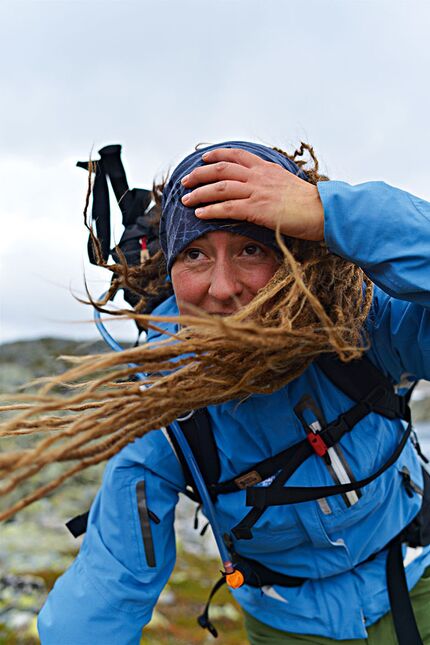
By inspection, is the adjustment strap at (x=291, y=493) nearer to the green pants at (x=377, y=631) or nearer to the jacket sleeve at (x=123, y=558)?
the jacket sleeve at (x=123, y=558)

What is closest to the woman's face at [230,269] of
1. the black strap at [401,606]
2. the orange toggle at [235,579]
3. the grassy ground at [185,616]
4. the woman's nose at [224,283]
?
the woman's nose at [224,283]

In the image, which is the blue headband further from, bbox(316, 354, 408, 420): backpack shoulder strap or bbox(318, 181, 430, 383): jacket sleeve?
bbox(316, 354, 408, 420): backpack shoulder strap

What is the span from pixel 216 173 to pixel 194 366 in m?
0.78

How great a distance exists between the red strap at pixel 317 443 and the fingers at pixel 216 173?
1.20m

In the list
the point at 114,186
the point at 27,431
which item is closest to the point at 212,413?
the point at 27,431

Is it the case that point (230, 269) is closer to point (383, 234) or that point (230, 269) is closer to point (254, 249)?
point (254, 249)

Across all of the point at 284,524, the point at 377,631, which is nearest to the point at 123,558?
the point at 284,524

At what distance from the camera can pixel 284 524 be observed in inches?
104

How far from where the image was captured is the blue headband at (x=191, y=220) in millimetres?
2180

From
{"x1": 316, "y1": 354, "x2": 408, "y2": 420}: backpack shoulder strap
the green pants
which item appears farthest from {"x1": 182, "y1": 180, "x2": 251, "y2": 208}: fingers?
the green pants

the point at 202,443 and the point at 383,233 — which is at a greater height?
the point at 383,233

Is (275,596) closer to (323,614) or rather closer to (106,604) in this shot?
(323,614)

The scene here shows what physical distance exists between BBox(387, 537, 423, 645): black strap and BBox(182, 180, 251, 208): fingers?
2.07 metres

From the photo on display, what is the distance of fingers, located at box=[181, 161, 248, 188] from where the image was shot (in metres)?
2.10
